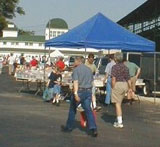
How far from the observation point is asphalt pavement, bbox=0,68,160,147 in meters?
10.4

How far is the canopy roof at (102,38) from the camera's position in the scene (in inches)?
725

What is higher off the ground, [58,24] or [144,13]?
[58,24]

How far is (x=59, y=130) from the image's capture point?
39.1 ft

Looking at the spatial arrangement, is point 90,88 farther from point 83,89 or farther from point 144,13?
point 144,13

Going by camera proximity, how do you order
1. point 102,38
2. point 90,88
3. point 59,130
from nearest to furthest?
point 90,88 < point 59,130 < point 102,38

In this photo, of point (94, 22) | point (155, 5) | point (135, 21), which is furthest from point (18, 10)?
point (94, 22)

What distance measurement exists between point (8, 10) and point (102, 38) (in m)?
58.0

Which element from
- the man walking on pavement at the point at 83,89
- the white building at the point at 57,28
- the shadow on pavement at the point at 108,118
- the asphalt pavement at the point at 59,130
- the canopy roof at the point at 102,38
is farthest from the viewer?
the white building at the point at 57,28

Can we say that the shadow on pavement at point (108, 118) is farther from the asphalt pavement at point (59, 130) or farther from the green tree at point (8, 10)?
the green tree at point (8, 10)

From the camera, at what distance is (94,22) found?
19.2 meters

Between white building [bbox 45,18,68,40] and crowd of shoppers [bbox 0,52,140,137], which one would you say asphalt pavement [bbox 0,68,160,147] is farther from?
white building [bbox 45,18,68,40]

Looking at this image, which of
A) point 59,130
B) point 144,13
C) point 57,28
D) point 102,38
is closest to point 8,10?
point 144,13

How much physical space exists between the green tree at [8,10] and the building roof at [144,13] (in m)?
24.2

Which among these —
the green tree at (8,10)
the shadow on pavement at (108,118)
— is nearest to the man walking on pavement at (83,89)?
the shadow on pavement at (108,118)
